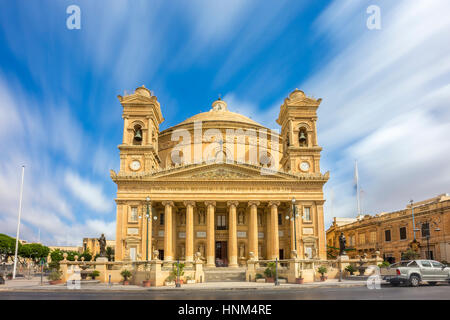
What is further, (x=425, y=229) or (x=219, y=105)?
(x=219, y=105)

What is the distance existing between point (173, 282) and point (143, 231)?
1632 cm

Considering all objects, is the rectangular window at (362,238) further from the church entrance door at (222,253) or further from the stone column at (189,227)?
the stone column at (189,227)

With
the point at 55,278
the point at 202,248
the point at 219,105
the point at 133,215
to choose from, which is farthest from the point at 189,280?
the point at 219,105

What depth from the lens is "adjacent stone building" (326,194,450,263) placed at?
47.4m

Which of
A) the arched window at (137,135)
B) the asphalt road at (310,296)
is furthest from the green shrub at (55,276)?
the arched window at (137,135)

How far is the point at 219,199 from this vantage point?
156 ft

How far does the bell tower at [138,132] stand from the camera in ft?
165

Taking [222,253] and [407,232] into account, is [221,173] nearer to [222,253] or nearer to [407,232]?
[222,253]

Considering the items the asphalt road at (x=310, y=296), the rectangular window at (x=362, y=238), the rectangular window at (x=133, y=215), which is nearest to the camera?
the asphalt road at (x=310, y=296)

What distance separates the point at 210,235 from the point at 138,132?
55.1 ft

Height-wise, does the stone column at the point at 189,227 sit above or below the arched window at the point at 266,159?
below

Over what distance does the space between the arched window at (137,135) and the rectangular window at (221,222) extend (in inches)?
575
